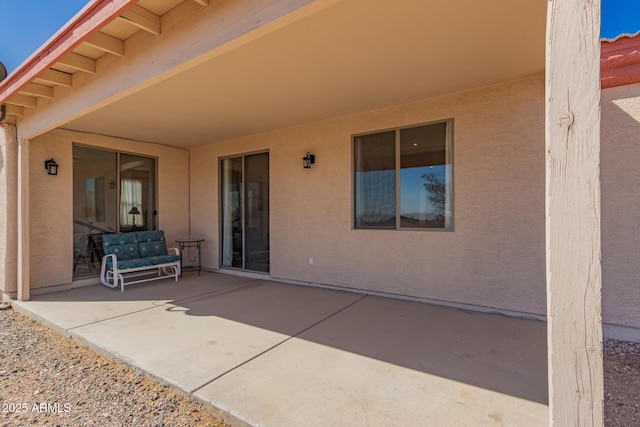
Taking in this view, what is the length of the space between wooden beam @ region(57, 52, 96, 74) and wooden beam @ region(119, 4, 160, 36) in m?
1.01

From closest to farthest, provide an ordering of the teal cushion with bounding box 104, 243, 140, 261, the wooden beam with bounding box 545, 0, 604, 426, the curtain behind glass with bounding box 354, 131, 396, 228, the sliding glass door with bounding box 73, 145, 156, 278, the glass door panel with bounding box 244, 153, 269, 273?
the wooden beam with bounding box 545, 0, 604, 426 < the curtain behind glass with bounding box 354, 131, 396, 228 < the teal cushion with bounding box 104, 243, 140, 261 < the sliding glass door with bounding box 73, 145, 156, 278 < the glass door panel with bounding box 244, 153, 269, 273

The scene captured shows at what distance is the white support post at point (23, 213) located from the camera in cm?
416

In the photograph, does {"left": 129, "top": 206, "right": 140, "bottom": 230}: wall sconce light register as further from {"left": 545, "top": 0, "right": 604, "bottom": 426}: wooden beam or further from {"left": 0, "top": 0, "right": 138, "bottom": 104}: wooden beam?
{"left": 545, "top": 0, "right": 604, "bottom": 426}: wooden beam

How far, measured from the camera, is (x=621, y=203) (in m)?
2.93

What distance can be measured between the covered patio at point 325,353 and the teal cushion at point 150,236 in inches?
56.2

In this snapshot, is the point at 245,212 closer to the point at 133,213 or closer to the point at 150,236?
the point at 150,236

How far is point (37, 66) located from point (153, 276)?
13.1 ft

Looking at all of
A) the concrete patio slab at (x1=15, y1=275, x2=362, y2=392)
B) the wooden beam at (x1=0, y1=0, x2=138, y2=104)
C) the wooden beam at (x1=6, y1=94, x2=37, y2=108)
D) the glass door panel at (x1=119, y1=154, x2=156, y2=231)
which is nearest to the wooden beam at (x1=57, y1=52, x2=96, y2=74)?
the wooden beam at (x1=0, y1=0, x2=138, y2=104)

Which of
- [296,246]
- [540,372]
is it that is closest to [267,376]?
[540,372]

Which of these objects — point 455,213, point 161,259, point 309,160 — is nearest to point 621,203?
point 455,213

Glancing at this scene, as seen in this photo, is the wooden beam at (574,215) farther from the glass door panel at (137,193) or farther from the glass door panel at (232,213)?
the glass door panel at (137,193)

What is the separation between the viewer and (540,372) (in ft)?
7.45

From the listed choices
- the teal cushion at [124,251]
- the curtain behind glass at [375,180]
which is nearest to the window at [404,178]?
the curtain behind glass at [375,180]

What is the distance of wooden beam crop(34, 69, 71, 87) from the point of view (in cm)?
312
